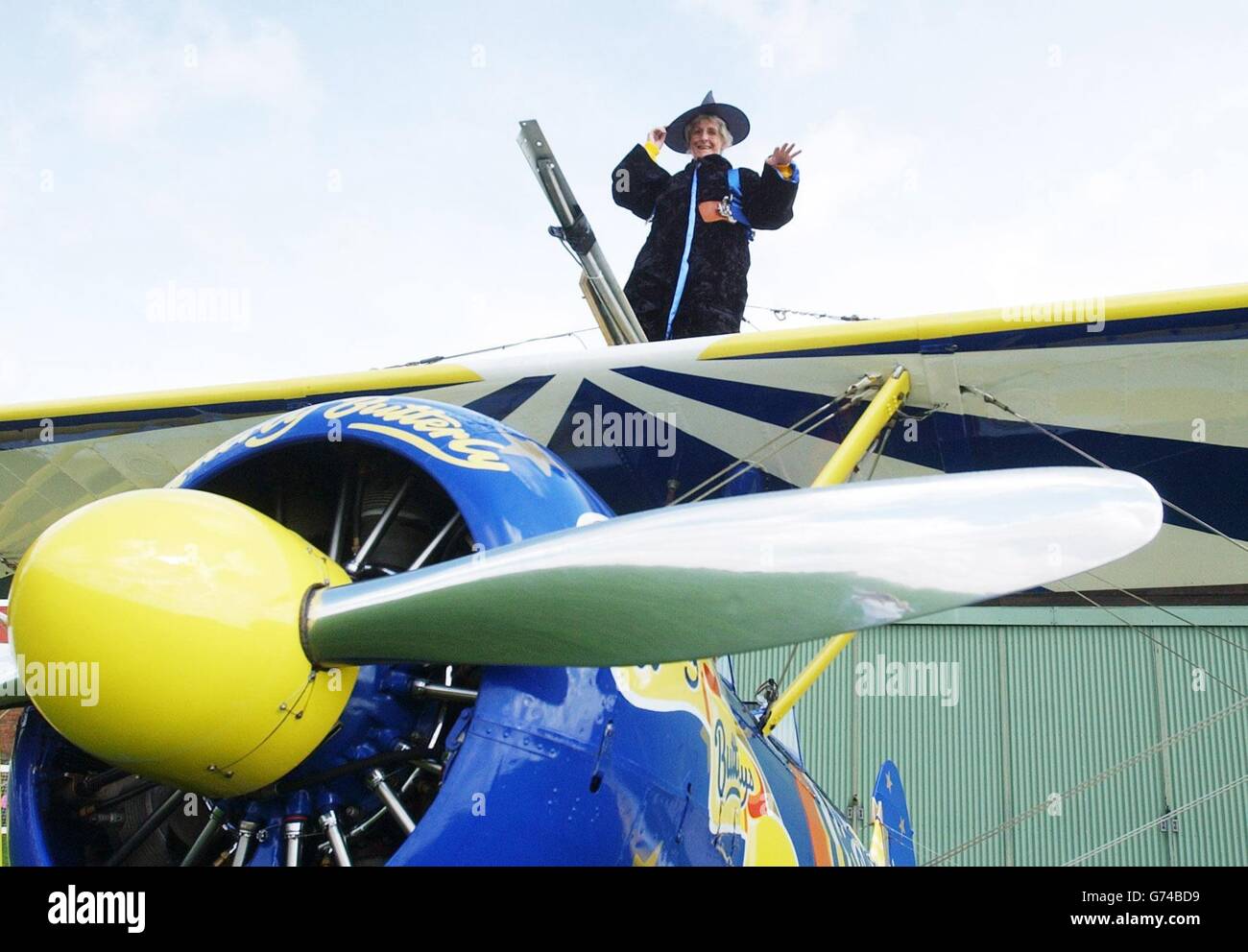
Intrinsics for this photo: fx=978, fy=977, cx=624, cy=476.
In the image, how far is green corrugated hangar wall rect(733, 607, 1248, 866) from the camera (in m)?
12.3

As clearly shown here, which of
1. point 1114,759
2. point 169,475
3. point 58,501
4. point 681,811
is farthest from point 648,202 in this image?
point 1114,759

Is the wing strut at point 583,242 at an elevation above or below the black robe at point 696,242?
below

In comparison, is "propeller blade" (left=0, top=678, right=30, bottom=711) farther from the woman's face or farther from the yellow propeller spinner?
the woman's face

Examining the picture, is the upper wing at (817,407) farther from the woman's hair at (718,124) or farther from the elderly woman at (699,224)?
the woman's hair at (718,124)

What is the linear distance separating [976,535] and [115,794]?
1.82 m

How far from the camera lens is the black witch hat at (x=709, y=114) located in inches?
199

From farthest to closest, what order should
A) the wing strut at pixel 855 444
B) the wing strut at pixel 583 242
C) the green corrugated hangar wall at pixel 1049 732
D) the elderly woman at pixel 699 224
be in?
the green corrugated hangar wall at pixel 1049 732 < the elderly woman at pixel 699 224 < the wing strut at pixel 583 242 < the wing strut at pixel 855 444

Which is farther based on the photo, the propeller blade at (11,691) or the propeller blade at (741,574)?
the propeller blade at (11,691)

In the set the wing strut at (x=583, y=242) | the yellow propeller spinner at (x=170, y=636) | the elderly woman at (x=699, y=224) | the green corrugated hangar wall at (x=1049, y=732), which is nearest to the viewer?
the yellow propeller spinner at (x=170, y=636)

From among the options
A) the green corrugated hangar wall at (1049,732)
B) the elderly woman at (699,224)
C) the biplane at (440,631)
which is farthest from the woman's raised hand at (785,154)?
the green corrugated hangar wall at (1049,732)

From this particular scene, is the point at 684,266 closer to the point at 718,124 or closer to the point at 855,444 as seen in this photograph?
the point at 718,124

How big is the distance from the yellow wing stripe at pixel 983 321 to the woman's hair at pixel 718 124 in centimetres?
208
